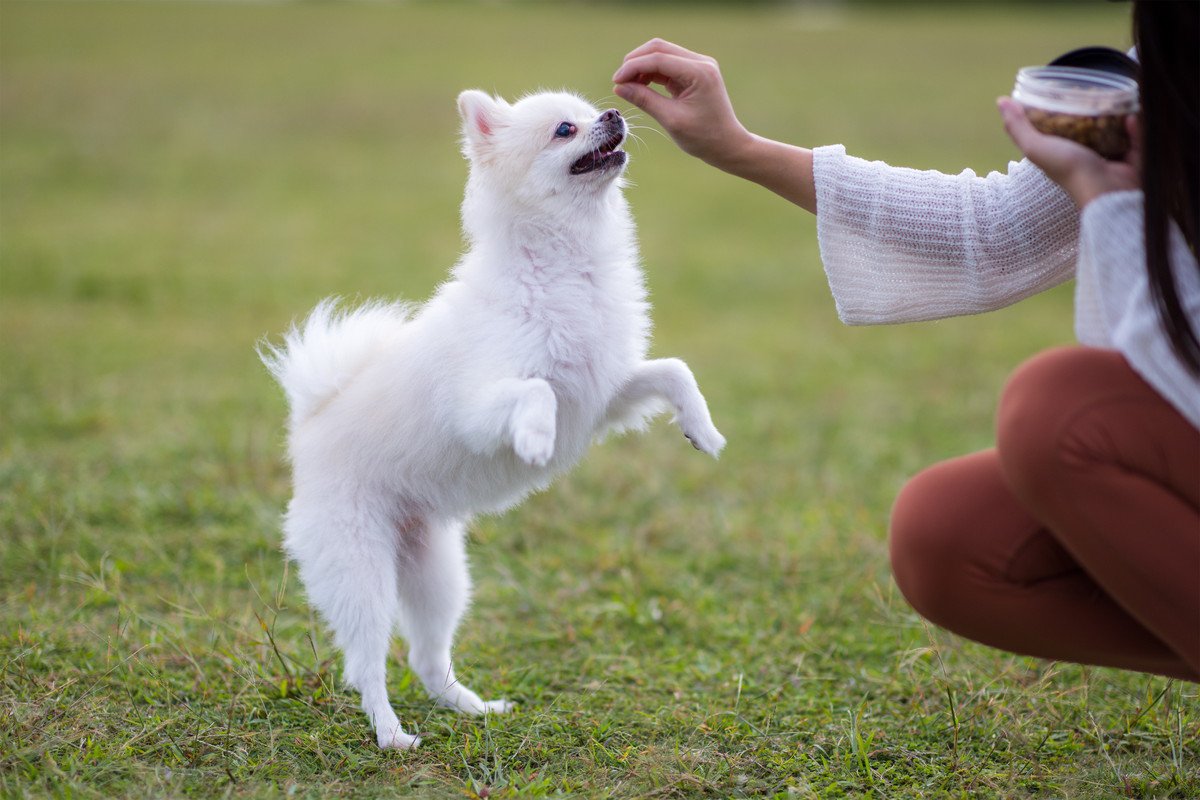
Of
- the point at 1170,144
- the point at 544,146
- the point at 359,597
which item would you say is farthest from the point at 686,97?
the point at 359,597

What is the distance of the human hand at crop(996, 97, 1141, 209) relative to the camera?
1.82 meters

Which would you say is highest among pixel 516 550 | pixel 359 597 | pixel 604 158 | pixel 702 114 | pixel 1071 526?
pixel 702 114

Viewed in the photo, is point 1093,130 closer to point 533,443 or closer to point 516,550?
point 533,443

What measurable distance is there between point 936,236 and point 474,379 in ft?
3.22

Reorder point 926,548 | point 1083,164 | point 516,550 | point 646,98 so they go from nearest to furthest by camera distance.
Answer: point 1083,164, point 926,548, point 646,98, point 516,550

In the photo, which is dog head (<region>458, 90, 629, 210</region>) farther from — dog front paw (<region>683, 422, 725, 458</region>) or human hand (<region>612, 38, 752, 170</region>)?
dog front paw (<region>683, 422, 725, 458</region>)

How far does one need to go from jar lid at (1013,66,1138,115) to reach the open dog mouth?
34.2 inches

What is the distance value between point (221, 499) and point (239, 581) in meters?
0.55

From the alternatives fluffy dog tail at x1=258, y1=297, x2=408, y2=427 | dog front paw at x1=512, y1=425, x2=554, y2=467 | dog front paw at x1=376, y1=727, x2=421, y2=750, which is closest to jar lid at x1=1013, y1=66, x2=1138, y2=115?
dog front paw at x1=512, y1=425, x2=554, y2=467

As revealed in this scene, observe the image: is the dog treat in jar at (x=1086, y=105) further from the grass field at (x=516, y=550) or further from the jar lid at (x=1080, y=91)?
the grass field at (x=516, y=550)

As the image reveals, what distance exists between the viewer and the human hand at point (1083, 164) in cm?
182

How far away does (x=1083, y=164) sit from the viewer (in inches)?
71.9

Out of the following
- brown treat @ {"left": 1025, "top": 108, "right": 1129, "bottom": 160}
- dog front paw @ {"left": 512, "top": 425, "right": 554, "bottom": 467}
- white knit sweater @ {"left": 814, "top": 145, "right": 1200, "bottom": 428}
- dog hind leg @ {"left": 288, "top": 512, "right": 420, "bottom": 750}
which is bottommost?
dog hind leg @ {"left": 288, "top": 512, "right": 420, "bottom": 750}

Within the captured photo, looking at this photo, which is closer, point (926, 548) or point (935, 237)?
point (926, 548)
